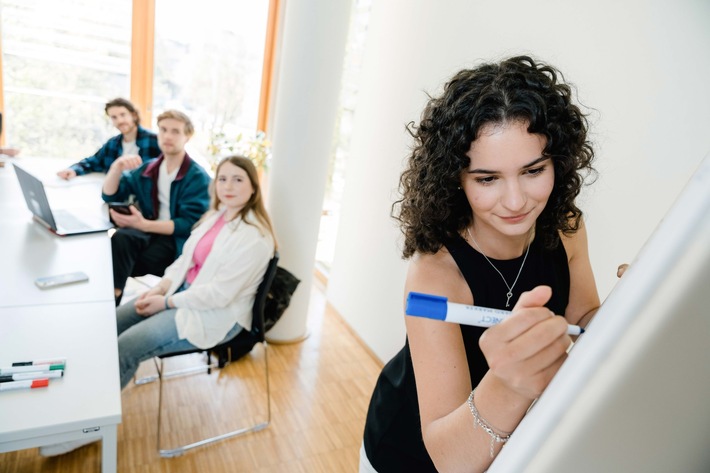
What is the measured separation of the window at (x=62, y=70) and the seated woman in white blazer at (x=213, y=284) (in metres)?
3.03

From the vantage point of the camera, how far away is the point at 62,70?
4.63m

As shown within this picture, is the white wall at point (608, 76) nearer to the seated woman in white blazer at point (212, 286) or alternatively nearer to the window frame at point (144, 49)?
the seated woman in white blazer at point (212, 286)

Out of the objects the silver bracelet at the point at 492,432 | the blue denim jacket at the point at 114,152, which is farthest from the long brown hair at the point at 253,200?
the silver bracelet at the point at 492,432

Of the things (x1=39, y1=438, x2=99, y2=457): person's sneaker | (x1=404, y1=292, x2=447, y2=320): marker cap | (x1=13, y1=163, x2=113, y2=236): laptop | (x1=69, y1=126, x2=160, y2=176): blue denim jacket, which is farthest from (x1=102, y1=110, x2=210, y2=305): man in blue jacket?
(x1=404, y1=292, x2=447, y2=320): marker cap

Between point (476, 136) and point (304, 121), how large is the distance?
2.22 m

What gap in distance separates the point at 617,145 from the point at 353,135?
2155 millimetres

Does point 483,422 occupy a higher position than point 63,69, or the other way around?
point 483,422

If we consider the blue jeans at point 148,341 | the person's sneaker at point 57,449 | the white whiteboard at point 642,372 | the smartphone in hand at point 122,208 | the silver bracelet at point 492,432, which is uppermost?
the white whiteboard at point 642,372

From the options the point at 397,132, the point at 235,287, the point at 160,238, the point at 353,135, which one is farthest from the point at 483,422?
the point at 353,135

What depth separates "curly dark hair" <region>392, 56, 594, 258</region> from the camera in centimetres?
83

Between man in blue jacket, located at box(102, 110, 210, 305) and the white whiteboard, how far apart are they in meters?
3.07

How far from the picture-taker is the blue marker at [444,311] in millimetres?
474

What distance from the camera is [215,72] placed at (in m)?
→ 5.20

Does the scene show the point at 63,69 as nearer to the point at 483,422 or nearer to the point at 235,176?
the point at 235,176
